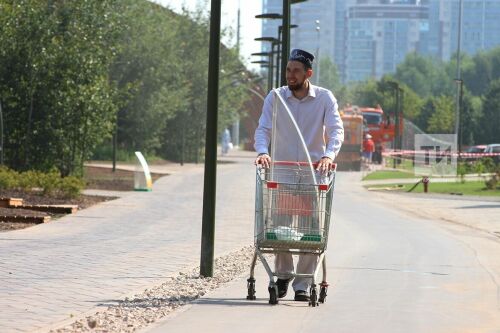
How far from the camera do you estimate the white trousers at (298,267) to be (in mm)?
10803

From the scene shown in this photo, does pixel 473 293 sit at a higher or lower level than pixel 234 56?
lower

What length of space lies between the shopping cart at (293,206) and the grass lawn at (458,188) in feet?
96.7

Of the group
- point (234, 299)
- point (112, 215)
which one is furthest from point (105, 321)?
point (112, 215)

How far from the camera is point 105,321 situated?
9570 mm

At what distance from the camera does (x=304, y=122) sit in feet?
35.4

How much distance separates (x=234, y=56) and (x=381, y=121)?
84.1ft

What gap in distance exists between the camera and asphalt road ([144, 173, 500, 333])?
9.62 metres

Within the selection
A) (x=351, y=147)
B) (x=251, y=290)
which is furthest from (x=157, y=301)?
(x=351, y=147)

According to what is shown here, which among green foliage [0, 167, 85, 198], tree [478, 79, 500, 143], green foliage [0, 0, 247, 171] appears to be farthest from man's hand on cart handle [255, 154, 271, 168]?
tree [478, 79, 500, 143]

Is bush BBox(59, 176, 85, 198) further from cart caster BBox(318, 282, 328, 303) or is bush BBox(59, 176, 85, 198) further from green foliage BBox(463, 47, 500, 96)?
green foliage BBox(463, 47, 500, 96)

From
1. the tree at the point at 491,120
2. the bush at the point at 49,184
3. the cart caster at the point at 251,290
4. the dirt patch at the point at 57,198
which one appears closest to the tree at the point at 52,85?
the dirt patch at the point at 57,198

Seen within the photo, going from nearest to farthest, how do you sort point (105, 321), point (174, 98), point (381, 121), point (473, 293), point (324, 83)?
1. point (105, 321)
2. point (473, 293)
3. point (174, 98)
4. point (381, 121)
5. point (324, 83)

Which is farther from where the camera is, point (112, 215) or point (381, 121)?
point (381, 121)

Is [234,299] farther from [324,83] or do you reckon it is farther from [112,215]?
[324,83]
